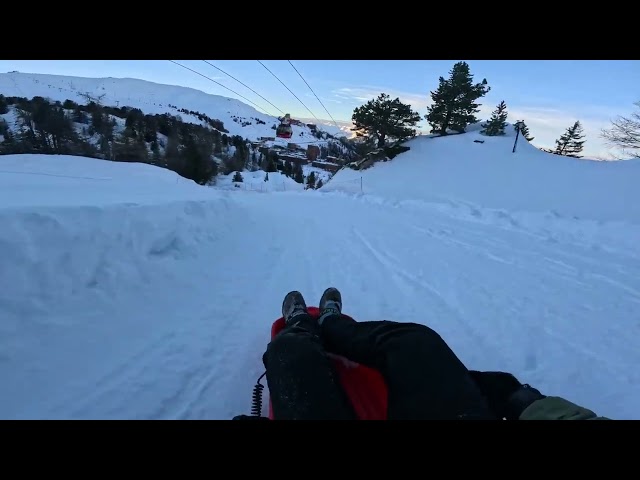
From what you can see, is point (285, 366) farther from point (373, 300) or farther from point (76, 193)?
point (76, 193)

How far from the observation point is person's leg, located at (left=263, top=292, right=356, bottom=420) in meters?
1.54

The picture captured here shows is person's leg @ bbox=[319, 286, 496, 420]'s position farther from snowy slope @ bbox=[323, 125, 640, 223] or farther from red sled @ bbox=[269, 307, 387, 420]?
snowy slope @ bbox=[323, 125, 640, 223]

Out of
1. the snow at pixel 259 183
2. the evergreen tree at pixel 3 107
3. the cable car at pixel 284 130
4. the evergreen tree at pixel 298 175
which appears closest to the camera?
the evergreen tree at pixel 3 107

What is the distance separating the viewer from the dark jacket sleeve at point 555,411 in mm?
1260

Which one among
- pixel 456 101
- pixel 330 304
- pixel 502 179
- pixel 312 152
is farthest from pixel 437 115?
pixel 312 152

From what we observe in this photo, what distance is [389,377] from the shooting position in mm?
1695

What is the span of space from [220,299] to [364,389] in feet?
6.78

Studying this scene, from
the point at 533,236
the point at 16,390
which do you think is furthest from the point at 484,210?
the point at 16,390

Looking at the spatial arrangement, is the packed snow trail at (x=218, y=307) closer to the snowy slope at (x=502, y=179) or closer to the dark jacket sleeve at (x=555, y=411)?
the dark jacket sleeve at (x=555, y=411)

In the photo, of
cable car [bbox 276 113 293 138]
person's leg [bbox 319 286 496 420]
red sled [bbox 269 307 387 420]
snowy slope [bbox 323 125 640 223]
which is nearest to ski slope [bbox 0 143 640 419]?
red sled [bbox 269 307 387 420]

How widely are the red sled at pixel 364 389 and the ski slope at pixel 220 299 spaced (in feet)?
2.32

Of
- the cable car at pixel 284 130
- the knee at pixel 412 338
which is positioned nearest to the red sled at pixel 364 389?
the knee at pixel 412 338
